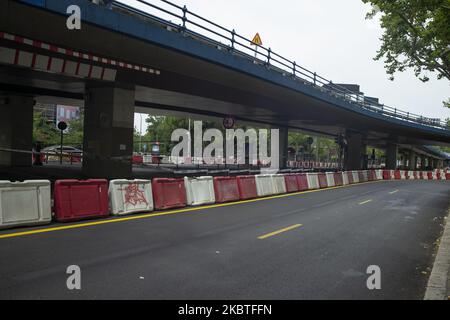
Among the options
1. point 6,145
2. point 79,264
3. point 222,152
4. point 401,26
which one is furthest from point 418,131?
point 79,264

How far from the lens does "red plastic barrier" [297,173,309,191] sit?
71.1ft

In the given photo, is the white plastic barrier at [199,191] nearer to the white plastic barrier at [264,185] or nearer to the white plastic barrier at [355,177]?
the white plastic barrier at [264,185]

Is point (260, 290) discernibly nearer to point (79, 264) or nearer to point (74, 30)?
point (79, 264)

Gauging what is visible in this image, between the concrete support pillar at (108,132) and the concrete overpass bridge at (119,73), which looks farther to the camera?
the concrete support pillar at (108,132)

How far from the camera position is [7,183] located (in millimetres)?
8469

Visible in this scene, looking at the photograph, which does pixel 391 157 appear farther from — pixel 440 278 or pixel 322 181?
pixel 440 278

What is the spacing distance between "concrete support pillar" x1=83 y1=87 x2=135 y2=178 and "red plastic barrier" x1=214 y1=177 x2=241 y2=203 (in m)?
5.91

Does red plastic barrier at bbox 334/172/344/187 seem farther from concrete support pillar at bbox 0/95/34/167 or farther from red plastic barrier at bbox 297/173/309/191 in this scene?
concrete support pillar at bbox 0/95/34/167

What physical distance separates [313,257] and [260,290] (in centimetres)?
222

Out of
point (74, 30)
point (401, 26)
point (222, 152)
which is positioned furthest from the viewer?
point (222, 152)

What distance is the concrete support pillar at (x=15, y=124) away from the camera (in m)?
24.8

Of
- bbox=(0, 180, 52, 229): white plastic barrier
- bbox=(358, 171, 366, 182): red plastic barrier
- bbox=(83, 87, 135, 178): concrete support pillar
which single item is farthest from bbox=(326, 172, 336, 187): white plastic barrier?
bbox=(0, 180, 52, 229): white plastic barrier

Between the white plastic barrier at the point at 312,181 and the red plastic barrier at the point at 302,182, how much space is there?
1.16 feet

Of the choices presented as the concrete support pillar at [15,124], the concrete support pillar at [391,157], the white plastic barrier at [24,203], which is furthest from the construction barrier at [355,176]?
the concrete support pillar at [391,157]
